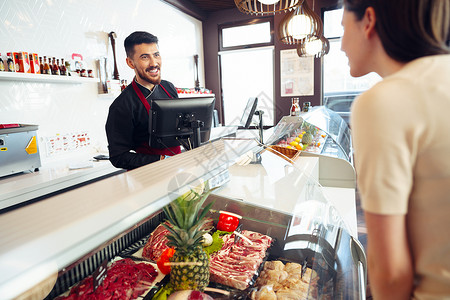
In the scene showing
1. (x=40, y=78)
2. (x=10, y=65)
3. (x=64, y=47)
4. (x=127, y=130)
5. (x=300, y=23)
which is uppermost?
(x=300, y=23)

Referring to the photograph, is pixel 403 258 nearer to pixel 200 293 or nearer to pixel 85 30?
pixel 200 293

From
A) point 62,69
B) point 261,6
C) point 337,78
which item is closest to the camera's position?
point 261,6

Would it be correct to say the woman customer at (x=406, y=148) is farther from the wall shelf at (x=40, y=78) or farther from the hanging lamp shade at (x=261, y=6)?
the wall shelf at (x=40, y=78)

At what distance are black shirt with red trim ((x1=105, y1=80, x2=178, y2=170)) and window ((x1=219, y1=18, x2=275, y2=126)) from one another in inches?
176

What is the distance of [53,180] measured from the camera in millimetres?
2686

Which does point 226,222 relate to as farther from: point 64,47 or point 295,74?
point 295,74

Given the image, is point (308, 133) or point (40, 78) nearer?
point (40, 78)

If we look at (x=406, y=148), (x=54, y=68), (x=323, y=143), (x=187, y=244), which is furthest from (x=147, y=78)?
(x=323, y=143)

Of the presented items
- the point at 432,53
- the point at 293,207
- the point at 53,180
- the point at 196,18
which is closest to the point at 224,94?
the point at 196,18

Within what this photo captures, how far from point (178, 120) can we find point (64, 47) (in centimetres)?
261

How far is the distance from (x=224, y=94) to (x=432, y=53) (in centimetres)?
672

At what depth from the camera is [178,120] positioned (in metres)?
1.81

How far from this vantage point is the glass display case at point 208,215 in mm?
552

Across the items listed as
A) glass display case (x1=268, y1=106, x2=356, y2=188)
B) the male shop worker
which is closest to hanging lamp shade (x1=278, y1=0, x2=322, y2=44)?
glass display case (x1=268, y1=106, x2=356, y2=188)
